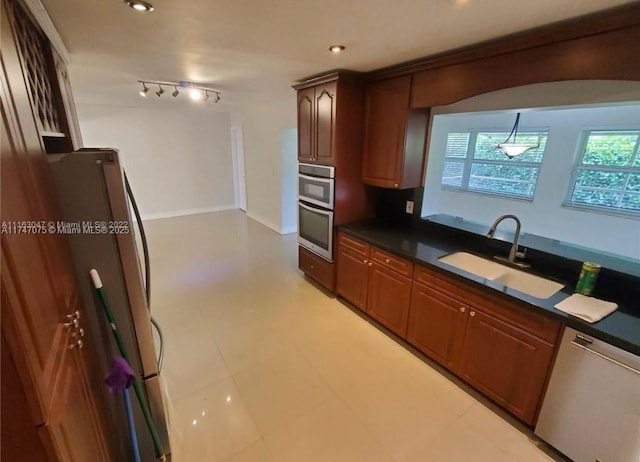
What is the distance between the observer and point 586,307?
160 cm

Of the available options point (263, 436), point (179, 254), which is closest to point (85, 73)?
point (179, 254)

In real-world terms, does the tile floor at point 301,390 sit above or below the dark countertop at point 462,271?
below

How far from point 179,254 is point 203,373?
2.74m

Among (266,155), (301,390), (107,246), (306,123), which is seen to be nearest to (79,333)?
(107,246)

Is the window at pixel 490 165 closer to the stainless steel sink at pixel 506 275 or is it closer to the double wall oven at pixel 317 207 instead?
the double wall oven at pixel 317 207

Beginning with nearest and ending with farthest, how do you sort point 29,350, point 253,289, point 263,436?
point 29,350 → point 263,436 → point 253,289

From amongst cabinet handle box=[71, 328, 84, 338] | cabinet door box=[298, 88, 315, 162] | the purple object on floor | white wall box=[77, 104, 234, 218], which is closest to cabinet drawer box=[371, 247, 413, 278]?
cabinet door box=[298, 88, 315, 162]

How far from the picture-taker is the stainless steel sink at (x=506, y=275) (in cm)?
202

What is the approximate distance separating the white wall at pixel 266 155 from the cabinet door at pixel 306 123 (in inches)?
51.5

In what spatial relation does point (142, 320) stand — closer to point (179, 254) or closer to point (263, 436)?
point (263, 436)

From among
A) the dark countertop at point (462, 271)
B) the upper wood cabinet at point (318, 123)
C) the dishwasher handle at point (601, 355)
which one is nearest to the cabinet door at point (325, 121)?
the upper wood cabinet at point (318, 123)

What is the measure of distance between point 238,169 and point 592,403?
6.88 m

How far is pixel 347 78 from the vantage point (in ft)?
8.96

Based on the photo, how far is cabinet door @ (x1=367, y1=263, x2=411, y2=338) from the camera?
250cm
